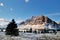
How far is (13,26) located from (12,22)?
1781 mm

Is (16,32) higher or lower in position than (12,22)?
lower

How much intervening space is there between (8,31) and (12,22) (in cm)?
407

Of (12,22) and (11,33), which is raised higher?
(12,22)

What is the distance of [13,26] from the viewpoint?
6512 centimetres

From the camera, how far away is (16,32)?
64.7 meters

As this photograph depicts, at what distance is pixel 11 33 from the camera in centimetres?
6469

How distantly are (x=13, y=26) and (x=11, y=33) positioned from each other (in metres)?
2.99

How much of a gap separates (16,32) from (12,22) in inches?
179

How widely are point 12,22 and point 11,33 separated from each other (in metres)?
4.60

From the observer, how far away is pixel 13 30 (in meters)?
63.8

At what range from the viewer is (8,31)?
65250 millimetres

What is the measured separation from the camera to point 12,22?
6562 cm

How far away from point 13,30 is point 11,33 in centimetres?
179
